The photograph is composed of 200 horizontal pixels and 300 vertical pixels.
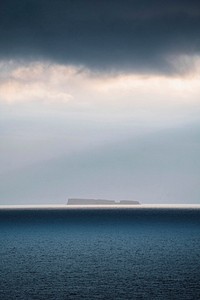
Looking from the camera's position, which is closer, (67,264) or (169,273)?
(169,273)

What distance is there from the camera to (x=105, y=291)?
63.9 m

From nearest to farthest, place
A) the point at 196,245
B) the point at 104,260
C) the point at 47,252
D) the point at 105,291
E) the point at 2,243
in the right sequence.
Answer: the point at 105,291 → the point at 104,260 → the point at 47,252 → the point at 196,245 → the point at 2,243

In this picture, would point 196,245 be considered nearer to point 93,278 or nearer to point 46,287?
point 93,278

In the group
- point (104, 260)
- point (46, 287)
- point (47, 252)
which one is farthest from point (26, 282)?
point (47, 252)

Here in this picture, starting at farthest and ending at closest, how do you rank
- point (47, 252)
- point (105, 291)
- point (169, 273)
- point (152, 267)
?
point (47, 252)
point (152, 267)
point (169, 273)
point (105, 291)

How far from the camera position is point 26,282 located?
7081cm

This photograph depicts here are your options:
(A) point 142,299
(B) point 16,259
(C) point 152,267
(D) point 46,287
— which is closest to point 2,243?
(B) point 16,259

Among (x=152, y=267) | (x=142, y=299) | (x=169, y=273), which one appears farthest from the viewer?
(x=152, y=267)

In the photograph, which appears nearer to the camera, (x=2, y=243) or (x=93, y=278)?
(x=93, y=278)

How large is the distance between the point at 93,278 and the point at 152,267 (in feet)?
49.6

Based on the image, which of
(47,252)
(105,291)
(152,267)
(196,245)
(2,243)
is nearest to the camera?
(105,291)

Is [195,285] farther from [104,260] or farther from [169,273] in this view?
[104,260]

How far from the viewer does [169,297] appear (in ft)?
196

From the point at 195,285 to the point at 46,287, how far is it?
18815 millimetres
